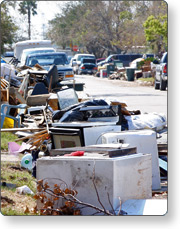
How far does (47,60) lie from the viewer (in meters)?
19.8

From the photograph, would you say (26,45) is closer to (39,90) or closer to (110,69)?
(110,69)

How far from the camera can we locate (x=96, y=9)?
45.8 metres

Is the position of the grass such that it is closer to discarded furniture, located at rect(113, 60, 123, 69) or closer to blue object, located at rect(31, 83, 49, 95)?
blue object, located at rect(31, 83, 49, 95)

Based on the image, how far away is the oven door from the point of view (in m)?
7.02

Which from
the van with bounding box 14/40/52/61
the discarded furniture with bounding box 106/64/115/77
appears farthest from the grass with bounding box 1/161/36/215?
the discarded furniture with bounding box 106/64/115/77

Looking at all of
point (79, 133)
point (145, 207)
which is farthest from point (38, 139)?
point (145, 207)

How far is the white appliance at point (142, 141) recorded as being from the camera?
21.2 feet

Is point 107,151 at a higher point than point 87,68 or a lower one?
higher

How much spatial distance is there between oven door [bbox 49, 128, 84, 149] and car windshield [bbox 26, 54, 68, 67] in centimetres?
1226

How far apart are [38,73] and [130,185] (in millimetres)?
10524

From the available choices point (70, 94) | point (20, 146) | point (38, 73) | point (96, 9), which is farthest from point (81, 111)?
point (96, 9)

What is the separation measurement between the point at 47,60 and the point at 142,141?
13616mm

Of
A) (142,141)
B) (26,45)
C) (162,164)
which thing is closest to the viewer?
(142,141)

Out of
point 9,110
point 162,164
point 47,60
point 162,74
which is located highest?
point 47,60
